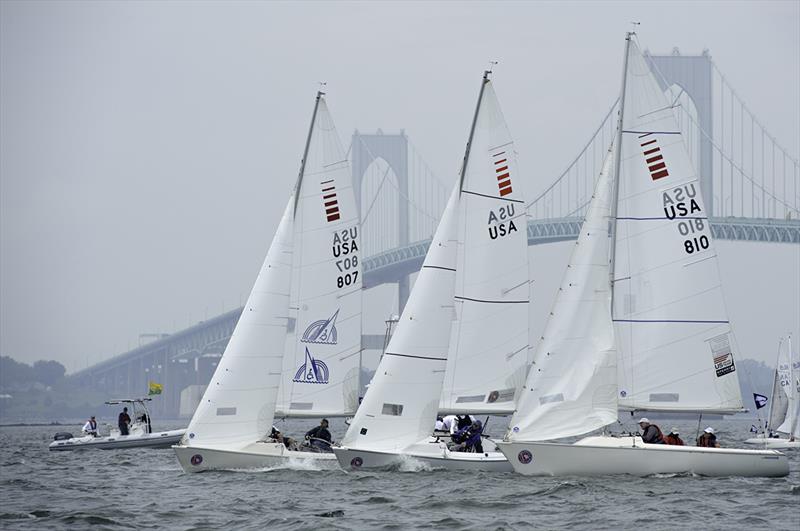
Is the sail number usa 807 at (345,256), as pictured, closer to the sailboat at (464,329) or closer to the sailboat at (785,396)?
the sailboat at (464,329)

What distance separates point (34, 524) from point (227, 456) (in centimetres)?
411

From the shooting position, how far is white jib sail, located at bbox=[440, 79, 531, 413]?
1417 cm

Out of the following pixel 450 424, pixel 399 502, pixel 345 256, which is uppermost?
pixel 345 256

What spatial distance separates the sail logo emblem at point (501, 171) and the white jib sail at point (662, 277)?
1.53m

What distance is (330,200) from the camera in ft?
51.7

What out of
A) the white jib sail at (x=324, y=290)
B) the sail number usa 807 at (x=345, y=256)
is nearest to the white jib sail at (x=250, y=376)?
the white jib sail at (x=324, y=290)

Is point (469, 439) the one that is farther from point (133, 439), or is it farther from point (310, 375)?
point (133, 439)

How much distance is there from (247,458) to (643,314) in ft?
14.2

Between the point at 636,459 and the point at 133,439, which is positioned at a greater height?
the point at 133,439

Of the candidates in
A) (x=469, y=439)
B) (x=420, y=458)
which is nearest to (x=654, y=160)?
(x=469, y=439)

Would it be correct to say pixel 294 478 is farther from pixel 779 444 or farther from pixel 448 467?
pixel 779 444

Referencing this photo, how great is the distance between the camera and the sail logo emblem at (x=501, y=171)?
14.4 m

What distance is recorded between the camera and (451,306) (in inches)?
557

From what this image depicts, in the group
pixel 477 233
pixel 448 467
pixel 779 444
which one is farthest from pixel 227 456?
pixel 779 444
